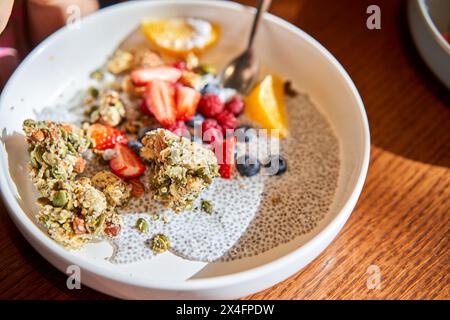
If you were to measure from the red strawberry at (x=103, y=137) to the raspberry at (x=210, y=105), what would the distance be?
158mm

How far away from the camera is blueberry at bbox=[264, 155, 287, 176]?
3.31ft

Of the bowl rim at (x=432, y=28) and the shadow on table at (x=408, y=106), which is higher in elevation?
the bowl rim at (x=432, y=28)

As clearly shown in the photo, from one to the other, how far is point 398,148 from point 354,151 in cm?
11

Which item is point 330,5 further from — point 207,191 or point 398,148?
point 207,191

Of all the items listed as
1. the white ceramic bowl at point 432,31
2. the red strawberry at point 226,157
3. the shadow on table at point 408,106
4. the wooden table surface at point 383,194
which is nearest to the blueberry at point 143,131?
the red strawberry at point 226,157

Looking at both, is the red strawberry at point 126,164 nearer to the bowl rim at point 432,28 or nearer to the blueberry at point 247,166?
the blueberry at point 247,166

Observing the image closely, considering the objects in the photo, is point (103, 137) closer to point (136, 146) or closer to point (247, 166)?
point (136, 146)

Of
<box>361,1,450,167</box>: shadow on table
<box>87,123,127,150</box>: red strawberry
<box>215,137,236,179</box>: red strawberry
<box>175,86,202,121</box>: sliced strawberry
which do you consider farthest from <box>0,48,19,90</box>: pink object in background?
<box>361,1,450,167</box>: shadow on table

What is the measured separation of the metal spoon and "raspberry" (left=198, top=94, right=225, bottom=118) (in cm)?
8

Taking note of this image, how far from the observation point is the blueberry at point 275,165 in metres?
1.01

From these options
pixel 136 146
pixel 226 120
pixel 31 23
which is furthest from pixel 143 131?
pixel 31 23

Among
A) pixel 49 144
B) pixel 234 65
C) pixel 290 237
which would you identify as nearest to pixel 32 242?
pixel 49 144

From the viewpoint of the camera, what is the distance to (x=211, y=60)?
47.0 inches
